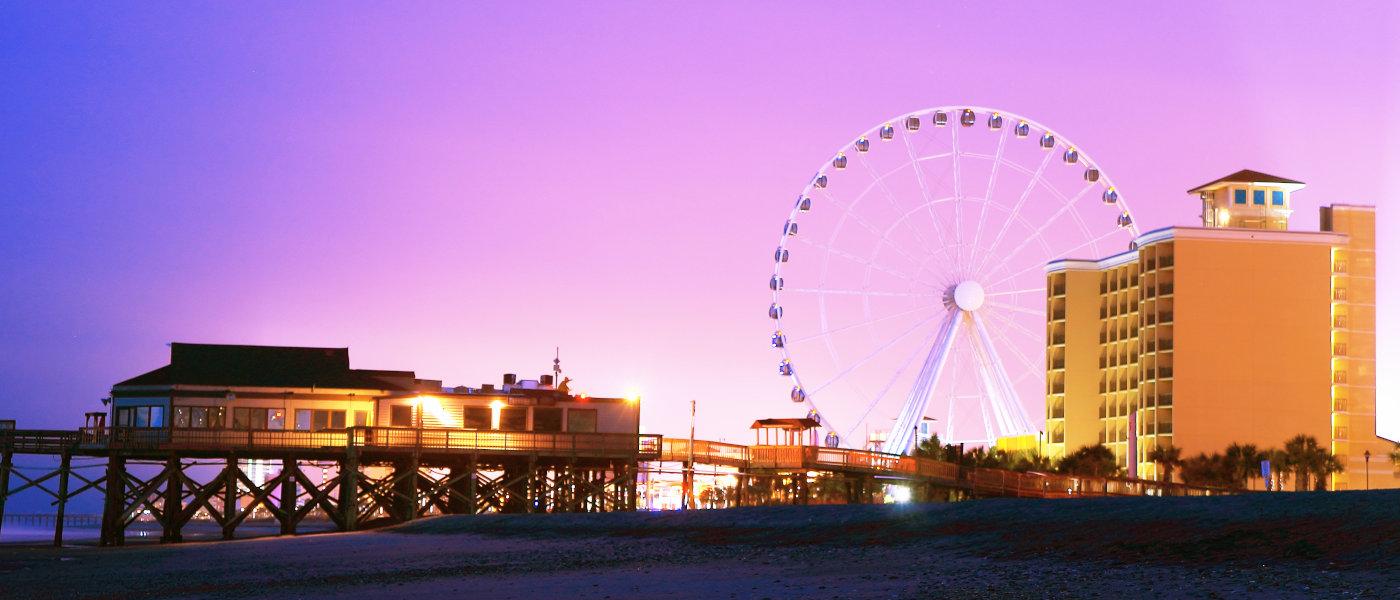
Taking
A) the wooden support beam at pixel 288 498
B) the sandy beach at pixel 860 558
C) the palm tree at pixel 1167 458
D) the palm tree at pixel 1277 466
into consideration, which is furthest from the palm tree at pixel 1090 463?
the sandy beach at pixel 860 558

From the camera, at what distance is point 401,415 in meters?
60.3

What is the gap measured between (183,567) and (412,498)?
19767 millimetres

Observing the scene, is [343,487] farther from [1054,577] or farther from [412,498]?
[1054,577]

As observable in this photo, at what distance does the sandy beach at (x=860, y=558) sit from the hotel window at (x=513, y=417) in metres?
21.5

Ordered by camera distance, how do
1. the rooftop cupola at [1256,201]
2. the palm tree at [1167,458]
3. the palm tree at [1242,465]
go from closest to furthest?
1. the palm tree at [1242,465]
2. the palm tree at [1167,458]
3. the rooftop cupola at [1256,201]

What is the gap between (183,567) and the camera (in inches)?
1312

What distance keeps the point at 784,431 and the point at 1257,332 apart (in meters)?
72.7

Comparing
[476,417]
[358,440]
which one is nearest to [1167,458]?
[476,417]

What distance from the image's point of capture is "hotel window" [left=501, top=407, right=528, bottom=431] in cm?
5990

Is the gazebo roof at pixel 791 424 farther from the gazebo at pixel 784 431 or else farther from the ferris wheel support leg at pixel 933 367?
the ferris wheel support leg at pixel 933 367

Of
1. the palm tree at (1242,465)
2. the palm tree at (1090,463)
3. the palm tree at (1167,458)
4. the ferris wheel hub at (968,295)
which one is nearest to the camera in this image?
the ferris wheel hub at (968,295)

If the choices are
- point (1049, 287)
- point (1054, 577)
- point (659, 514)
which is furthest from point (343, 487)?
point (1049, 287)

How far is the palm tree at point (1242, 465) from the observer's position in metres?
103

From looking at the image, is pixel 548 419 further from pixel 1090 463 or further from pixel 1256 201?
pixel 1256 201
